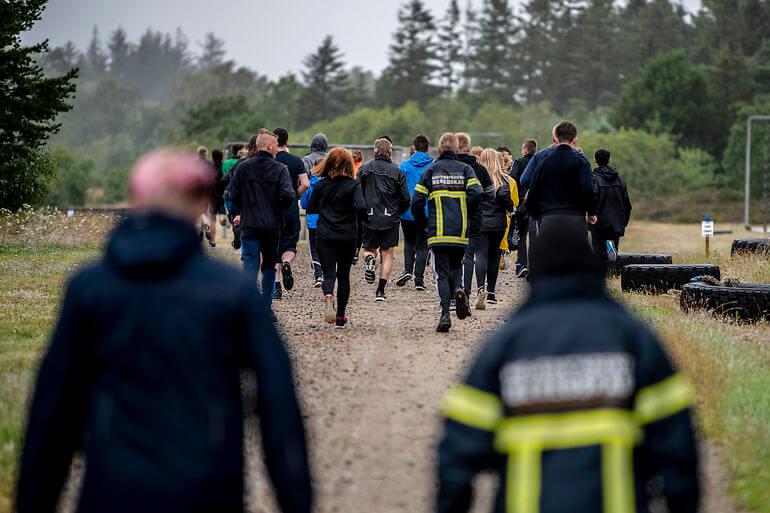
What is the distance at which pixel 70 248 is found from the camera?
92.4ft

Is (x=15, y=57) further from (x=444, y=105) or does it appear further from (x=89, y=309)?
(x=444, y=105)

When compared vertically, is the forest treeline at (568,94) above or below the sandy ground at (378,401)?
above

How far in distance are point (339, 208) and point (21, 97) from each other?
55.1 ft

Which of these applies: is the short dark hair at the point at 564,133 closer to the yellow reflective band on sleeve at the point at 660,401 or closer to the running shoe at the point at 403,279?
the running shoe at the point at 403,279

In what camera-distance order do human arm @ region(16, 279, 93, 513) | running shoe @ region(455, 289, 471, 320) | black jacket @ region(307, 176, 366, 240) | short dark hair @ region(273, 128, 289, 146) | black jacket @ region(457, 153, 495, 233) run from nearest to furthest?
1. human arm @ region(16, 279, 93, 513)
2. black jacket @ region(307, 176, 366, 240)
3. running shoe @ region(455, 289, 471, 320)
4. black jacket @ region(457, 153, 495, 233)
5. short dark hair @ region(273, 128, 289, 146)

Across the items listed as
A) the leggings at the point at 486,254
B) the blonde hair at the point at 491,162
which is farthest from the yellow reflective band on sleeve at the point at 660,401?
the leggings at the point at 486,254

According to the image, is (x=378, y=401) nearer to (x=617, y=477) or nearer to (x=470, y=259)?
(x=617, y=477)

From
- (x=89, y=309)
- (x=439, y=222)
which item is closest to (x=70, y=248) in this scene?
(x=439, y=222)

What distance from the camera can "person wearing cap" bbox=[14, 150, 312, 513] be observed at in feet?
11.9

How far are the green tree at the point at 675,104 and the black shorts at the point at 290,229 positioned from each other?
202 feet

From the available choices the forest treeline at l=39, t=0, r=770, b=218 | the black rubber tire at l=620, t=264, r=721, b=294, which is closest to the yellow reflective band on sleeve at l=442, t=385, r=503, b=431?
the black rubber tire at l=620, t=264, r=721, b=294

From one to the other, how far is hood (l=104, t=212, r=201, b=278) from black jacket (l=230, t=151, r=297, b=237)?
370 inches

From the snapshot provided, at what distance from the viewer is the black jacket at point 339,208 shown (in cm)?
1352

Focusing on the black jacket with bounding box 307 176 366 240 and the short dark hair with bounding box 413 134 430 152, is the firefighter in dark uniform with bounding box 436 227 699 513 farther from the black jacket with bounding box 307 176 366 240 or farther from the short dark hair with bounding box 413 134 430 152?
the short dark hair with bounding box 413 134 430 152
